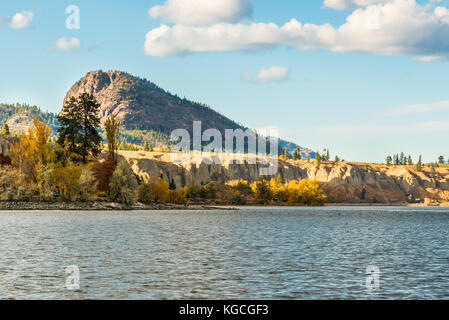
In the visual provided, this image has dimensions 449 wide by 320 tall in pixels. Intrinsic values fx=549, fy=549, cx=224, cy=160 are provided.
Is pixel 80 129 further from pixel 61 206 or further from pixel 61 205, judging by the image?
pixel 61 206

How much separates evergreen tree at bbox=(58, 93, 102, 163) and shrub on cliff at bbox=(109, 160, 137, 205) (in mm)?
17737

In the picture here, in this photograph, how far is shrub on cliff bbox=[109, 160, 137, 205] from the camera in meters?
152

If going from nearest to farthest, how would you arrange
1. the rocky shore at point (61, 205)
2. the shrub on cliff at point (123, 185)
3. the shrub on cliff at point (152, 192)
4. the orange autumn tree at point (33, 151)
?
the orange autumn tree at point (33, 151), the rocky shore at point (61, 205), the shrub on cliff at point (123, 185), the shrub on cliff at point (152, 192)

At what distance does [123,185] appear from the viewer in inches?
6088

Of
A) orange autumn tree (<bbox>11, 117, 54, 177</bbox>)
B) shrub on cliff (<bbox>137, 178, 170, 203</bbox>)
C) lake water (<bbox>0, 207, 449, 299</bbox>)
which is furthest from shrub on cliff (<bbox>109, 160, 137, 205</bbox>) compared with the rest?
Result: lake water (<bbox>0, 207, 449, 299</bbox>)

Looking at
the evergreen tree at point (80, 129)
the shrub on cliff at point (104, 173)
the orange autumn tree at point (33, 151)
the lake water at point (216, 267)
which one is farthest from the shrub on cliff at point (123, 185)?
the lake water at point (216, 267)

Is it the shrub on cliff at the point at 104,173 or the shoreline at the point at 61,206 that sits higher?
the shrub on cliff at the point at 104,173

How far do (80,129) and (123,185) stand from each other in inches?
1018

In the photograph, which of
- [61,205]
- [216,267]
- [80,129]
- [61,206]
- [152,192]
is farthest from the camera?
[152,192]

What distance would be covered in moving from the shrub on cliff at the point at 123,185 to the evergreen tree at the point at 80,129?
17737 millimetres

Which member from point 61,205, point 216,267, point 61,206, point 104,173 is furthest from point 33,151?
point 216,267

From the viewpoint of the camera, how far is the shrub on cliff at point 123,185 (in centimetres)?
15250

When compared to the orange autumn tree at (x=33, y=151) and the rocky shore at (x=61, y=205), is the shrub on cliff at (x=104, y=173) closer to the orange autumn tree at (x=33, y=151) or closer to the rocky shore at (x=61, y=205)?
the rocky shore at (x=61, y=205)
